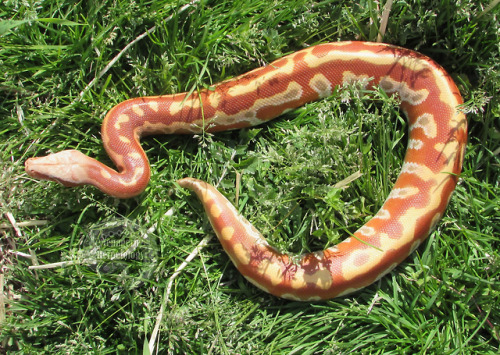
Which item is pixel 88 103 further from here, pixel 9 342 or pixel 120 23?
pixel 9 342

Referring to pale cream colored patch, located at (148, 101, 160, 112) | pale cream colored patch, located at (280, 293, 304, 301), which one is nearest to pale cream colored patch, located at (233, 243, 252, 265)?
pale cream colored patch, located at (280, 293, 304, 301)

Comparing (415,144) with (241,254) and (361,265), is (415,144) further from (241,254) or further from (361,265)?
(241,254)

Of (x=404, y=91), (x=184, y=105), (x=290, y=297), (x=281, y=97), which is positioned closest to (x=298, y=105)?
(x=281, y=97)

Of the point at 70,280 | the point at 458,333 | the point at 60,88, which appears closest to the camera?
the point at 458,333

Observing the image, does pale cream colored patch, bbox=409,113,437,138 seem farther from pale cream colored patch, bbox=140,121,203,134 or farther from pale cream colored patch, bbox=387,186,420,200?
pale cream colored patch, bbox=140,121,203,134

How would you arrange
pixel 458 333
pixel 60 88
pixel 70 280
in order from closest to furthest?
pixel 458 333, pixel 70 280, pixel 60 88

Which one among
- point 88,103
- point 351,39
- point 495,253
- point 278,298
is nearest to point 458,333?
point 495,253
